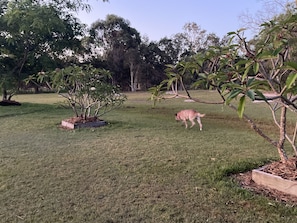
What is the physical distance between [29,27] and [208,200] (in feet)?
29.5

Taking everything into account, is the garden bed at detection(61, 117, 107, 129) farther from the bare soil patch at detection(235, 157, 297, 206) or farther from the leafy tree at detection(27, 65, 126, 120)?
the bare soil patch at detection(235, 157, 297, 206)

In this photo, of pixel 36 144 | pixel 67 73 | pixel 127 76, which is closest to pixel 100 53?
pixel 127 76

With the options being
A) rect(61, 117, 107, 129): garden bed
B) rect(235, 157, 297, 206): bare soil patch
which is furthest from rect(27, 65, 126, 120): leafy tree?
rect(235, 157, 297, 206): bare soil patch

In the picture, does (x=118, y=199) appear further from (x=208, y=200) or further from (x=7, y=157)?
(x=7, y=157)

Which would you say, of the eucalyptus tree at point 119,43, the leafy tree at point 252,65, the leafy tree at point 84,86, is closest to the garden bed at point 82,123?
the leafy tree at point 84,86

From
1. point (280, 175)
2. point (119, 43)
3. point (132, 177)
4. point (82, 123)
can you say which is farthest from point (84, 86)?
point (119, 43)

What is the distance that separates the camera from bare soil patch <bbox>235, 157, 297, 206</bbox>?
226 cm

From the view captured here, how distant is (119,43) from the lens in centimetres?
2659

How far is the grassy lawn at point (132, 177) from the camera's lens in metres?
2.04

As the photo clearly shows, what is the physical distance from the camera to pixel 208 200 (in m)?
2.26

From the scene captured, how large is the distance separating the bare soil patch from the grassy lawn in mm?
121

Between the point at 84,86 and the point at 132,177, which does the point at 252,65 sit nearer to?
the point at 132,177

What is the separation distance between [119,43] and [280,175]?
25.6 m

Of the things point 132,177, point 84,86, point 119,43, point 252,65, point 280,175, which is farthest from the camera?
point 119,43
